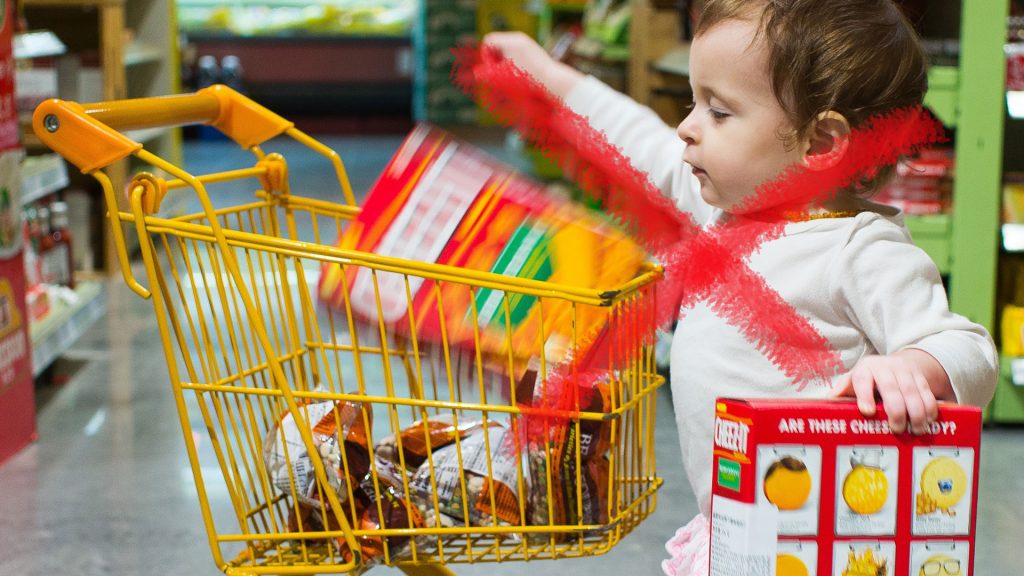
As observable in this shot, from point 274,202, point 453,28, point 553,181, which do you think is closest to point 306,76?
point 453,28

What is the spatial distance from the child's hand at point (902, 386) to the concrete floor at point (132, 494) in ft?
4.75

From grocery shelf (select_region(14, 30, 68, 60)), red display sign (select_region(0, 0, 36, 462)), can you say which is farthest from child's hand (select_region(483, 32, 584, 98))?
grocery shelf (select_region(14, 30, 68, 60))

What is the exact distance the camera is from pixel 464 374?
159 centimetres

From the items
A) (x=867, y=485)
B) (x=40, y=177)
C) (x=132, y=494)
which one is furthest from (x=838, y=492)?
(x=40, y=177)

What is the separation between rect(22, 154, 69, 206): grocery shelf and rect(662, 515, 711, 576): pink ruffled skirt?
2.83 meters

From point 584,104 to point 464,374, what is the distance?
385 mm

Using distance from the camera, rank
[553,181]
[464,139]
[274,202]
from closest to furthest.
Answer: [274,202] < [553,181] < [464,139]

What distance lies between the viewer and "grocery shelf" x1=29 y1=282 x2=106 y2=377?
365cm

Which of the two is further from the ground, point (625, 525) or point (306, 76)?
point (306, 76)

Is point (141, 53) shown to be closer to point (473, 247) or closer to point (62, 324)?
point (62, 324)

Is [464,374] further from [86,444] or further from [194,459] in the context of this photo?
[86,444]

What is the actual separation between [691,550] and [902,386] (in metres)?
0.50

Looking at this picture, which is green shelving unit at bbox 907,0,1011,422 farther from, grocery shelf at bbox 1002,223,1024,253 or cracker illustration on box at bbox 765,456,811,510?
cracker illustration on box at bbox 765,456,811,510

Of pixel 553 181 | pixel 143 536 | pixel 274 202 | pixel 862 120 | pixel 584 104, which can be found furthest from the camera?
pixel 553 181
